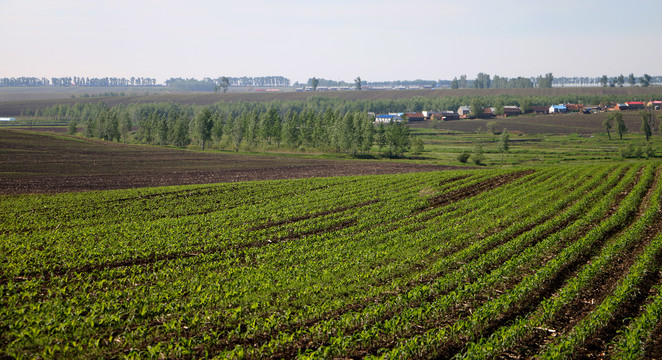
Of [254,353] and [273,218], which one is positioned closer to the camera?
[254,353]

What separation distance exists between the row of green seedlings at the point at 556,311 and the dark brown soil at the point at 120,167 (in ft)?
155

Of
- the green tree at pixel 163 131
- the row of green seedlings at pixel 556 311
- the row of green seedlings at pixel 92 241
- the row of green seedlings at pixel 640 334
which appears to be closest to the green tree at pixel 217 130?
the green tree at pixel 163 131

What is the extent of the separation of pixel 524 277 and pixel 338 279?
8.06m

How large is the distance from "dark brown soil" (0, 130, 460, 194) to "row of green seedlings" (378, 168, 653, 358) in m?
42.8

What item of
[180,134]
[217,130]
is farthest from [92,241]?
[180,134]

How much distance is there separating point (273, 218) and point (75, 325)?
65.8 ft

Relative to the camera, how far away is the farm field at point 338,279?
15219 millimetres

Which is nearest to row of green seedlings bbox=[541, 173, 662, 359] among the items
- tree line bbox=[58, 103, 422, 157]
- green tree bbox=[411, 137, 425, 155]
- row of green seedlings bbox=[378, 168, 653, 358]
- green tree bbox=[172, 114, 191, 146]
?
row of green seedlings bbox=[378, 168, 653, 358]

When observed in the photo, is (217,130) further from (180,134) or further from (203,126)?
(180,134)

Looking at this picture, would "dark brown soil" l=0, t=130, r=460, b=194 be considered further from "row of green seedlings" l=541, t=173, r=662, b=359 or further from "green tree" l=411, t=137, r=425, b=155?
"row of green seedlings" l=541, t=173, r=662, b=359

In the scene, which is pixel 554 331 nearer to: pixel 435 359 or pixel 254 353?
pixel 435 359

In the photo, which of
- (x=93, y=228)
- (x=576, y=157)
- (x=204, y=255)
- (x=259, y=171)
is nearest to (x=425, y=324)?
(x=204, y=255)

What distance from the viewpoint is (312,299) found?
19203 mm

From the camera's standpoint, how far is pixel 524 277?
21297mm
